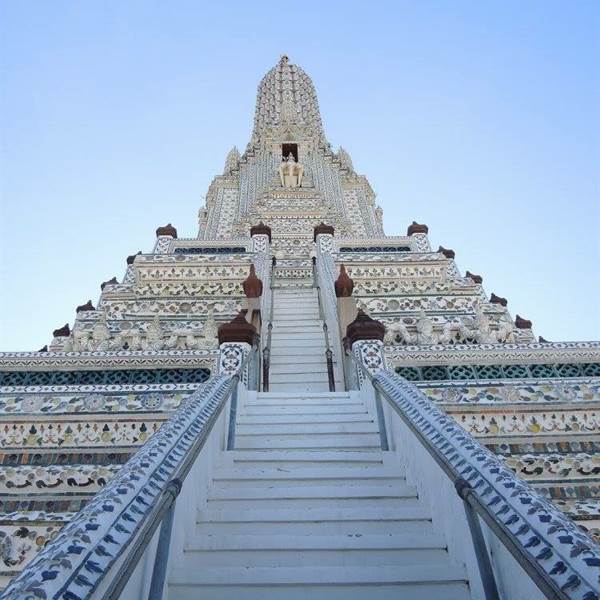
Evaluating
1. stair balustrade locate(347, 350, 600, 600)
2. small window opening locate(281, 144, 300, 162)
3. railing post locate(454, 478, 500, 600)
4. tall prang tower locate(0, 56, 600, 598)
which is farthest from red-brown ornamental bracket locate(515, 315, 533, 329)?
small window opening locate(281, 144, 300, 162)

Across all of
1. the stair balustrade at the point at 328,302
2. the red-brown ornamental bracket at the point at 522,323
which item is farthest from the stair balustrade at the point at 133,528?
the red-brown ornamental bracket at the point at 522,323

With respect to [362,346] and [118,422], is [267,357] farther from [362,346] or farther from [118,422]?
[118,422]

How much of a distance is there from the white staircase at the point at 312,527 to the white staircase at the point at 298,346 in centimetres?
228

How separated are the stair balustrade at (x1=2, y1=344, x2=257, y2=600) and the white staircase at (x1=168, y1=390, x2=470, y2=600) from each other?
0.20 metres

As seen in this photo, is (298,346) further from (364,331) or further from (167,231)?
(167,231)

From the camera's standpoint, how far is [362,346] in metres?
5.34

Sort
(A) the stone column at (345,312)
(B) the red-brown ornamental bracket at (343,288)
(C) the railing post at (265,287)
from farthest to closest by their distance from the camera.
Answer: (B) the red-brown ornamental bracket at (343,288) < (C) the railing post at (265,287) < (A) the stone column at (345,312)

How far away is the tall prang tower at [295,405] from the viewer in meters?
2.71

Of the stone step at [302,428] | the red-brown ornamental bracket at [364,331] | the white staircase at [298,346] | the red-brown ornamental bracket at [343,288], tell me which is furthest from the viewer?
the red-brown ornamental bracket at [343,288]

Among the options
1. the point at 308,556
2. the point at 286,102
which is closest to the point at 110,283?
the point at 308,556

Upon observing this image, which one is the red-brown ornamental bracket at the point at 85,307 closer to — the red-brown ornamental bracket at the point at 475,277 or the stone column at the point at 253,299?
the stone column at the point at 253,299

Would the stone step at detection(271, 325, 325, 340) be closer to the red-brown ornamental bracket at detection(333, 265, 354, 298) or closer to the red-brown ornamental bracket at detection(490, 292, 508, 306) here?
the red-brown ornamental bracket at detection(333, 265, 354, 298)

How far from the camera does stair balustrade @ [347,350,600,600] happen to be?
5.07 ft

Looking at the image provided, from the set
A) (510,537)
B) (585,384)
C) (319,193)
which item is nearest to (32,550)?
(510,537)
